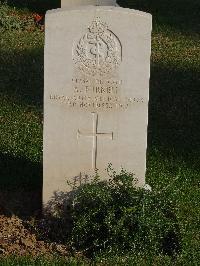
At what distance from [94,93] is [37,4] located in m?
8.89

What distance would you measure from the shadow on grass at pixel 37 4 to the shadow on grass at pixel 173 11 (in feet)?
5.00

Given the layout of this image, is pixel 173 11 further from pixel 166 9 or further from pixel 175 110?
pixel 175 110

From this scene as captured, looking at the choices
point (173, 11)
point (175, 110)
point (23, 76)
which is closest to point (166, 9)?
point (173, 11)

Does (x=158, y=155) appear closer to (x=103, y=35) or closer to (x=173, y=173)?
(x=173, y=173)

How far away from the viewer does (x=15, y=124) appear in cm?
757

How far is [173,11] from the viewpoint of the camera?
14.0m

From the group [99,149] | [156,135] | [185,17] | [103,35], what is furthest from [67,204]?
[185,17]

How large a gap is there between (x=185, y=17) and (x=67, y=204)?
30.2ft

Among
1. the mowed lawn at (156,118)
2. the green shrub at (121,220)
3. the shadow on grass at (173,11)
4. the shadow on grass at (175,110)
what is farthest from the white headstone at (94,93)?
the shadow on grass at (173,11)

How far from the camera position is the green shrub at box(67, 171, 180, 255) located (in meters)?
4.75

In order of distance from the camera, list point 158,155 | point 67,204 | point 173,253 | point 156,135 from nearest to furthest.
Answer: point 173,253
point 67,204
point 158,155
point 156,135

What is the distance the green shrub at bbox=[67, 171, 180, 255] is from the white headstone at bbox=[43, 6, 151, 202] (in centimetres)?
24

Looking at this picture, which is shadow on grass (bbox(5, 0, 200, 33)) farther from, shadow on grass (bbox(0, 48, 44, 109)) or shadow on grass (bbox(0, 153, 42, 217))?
shadow on grass (bbox(0, 153, 42, 217))

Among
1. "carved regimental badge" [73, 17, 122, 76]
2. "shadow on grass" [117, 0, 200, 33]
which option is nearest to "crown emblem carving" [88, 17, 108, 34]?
"carved regimental badge" [73, 17, 122, 76]
